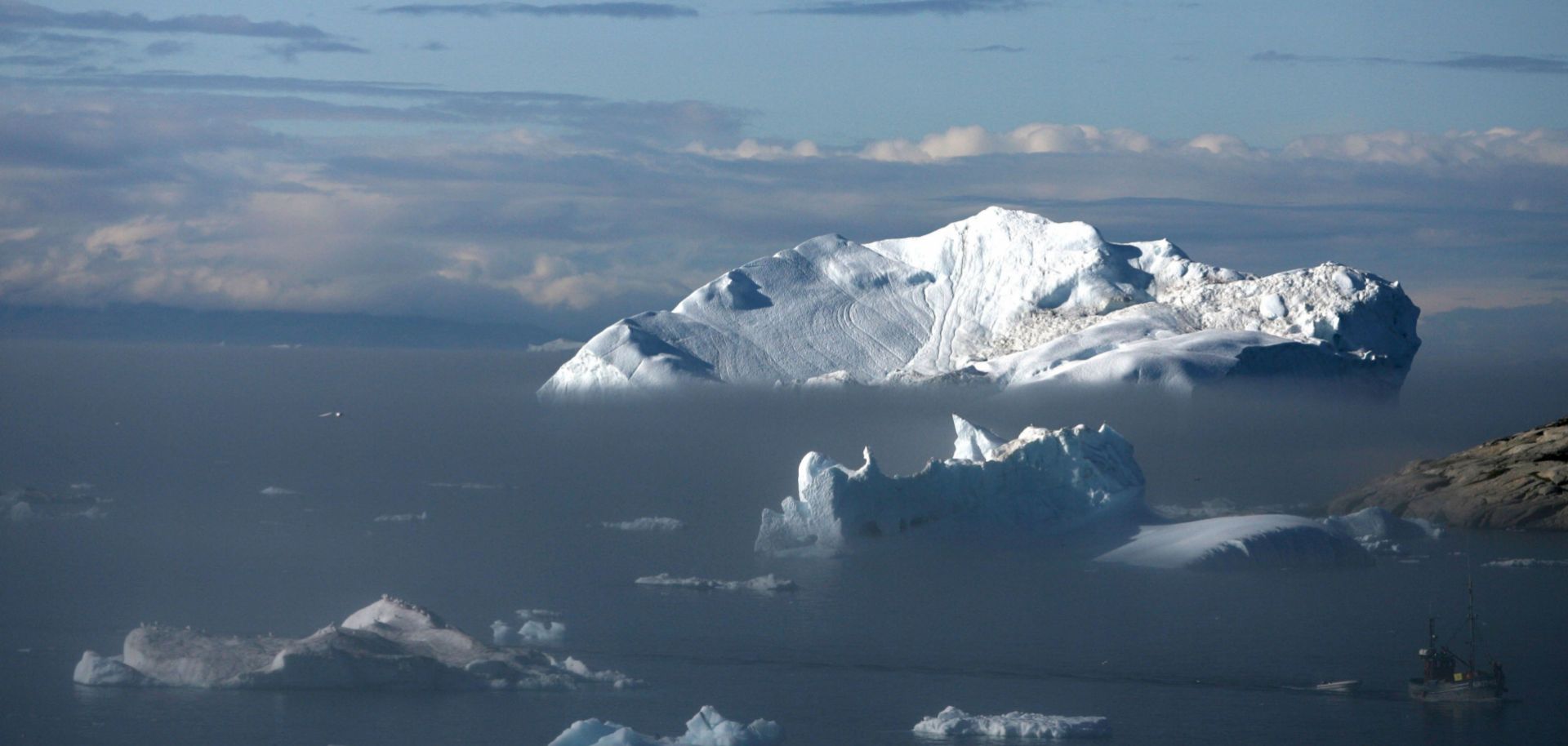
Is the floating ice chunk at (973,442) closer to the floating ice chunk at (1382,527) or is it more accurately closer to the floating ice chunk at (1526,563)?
the floating ice chunk at (1382,527)

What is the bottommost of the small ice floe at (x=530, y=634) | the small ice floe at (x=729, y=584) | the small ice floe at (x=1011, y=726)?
the small ice floe at (x=729, y=584)

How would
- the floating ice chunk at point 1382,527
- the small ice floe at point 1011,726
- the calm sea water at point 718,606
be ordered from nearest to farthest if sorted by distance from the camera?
the small ice floe at point 1011,726 → the calm sea water at point 718,606 → the floating ice chunk at point 1382,527

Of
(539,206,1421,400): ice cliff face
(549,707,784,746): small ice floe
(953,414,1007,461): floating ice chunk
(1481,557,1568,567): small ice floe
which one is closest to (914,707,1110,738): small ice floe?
(549,707,784,746): small ice floe

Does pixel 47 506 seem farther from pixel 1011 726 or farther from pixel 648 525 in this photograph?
pixel 1011 726

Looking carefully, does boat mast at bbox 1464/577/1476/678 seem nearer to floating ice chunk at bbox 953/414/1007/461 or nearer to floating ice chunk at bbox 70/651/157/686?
floating ice chunk at bbox 953/414/1007/461

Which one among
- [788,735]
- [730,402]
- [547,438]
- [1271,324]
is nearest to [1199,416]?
[1271,324]

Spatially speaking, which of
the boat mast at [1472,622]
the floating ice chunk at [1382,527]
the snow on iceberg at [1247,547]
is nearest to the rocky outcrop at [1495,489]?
the floating ice chunk at [1382,527]

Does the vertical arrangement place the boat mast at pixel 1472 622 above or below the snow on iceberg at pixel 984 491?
below

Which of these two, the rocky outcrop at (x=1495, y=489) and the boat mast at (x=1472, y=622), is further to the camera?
the rocky outcrop at (x=1495, y=489)

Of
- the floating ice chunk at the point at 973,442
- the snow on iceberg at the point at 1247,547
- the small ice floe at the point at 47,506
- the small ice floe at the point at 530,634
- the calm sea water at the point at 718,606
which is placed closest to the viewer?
the calm sea water at the point at 718,606
